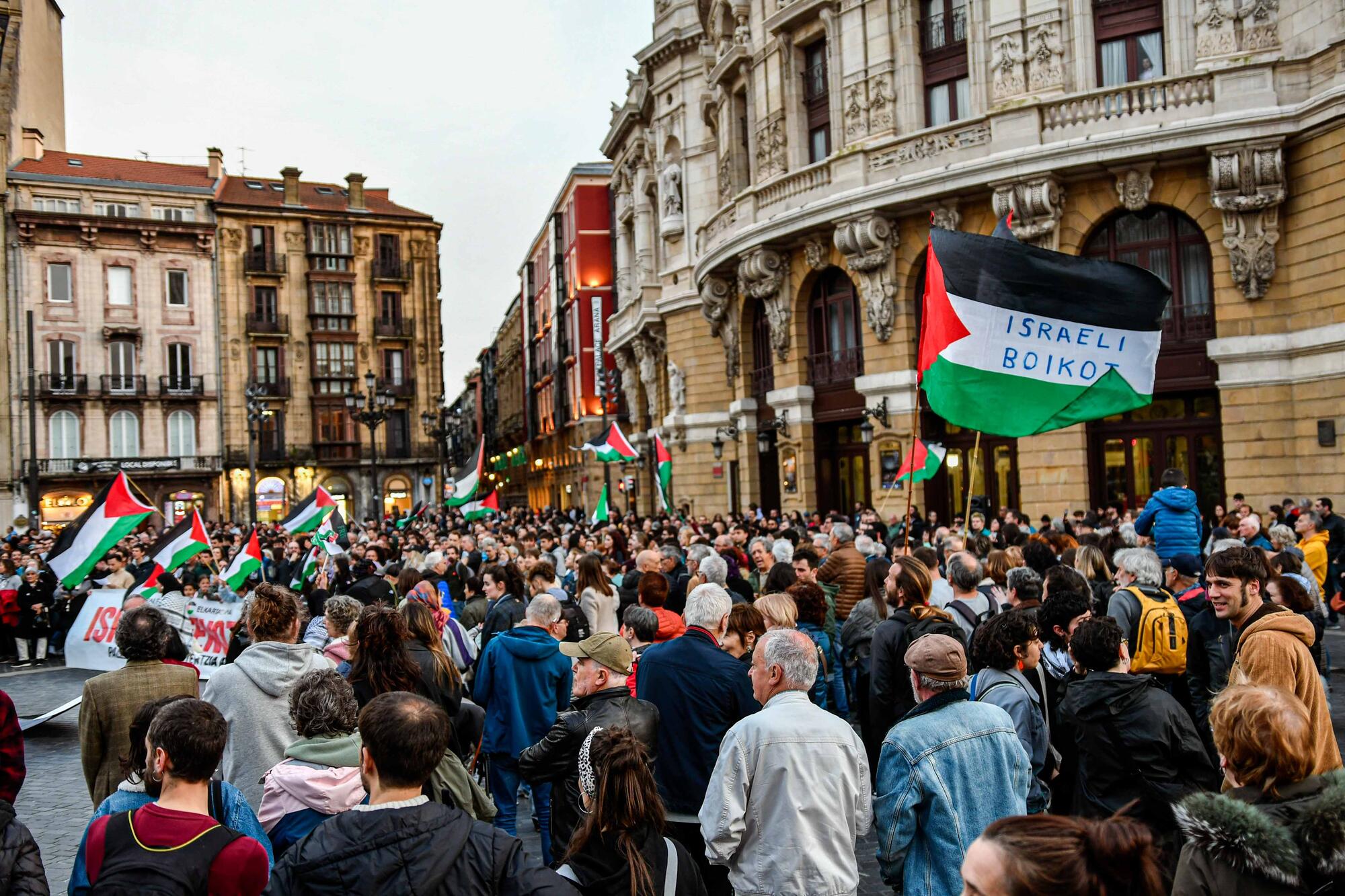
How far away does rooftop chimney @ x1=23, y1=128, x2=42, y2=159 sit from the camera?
183ft

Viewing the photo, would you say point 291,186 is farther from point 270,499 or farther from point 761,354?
point 761,354

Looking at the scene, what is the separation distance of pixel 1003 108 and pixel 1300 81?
16.5 feet

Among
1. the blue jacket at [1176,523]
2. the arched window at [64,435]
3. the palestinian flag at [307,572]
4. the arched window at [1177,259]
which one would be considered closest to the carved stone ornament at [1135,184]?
the arched window at [1177,259]

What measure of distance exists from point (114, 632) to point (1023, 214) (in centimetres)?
1741

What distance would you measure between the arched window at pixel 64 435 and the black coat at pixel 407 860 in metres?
59.7

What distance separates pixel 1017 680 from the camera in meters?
5.04

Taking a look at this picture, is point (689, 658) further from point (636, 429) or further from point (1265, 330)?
point (636, 429)

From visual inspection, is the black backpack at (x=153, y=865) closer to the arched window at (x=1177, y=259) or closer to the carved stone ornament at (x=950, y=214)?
the arched window at (x=1177, y=259)

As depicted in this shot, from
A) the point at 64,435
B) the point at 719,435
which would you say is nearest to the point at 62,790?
the point at 719,435

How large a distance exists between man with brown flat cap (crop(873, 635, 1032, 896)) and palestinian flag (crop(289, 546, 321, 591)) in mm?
13527

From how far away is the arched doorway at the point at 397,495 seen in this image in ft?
206

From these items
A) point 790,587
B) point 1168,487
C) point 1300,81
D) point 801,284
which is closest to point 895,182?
point 801,284

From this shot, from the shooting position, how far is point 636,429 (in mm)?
42312

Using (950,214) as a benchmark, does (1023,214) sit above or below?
below
